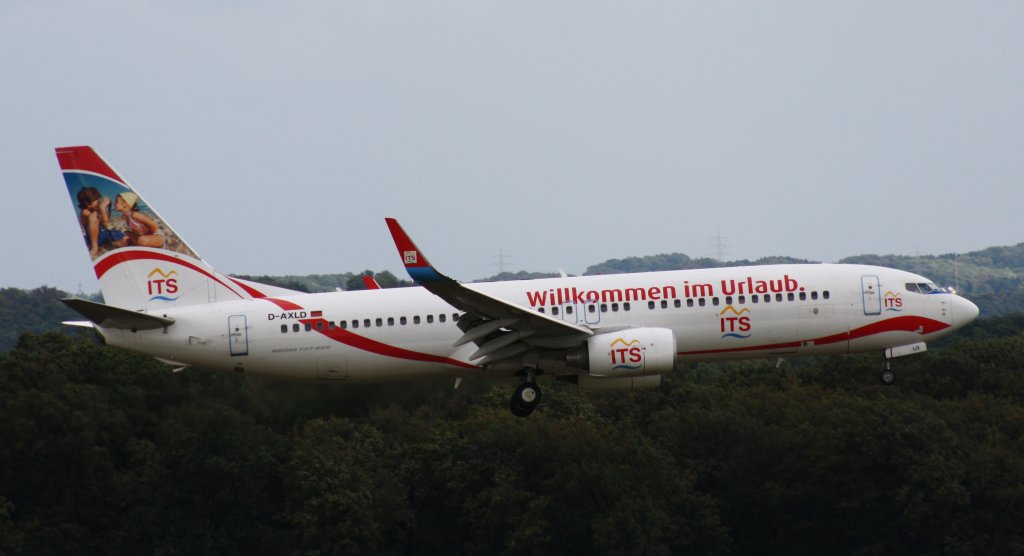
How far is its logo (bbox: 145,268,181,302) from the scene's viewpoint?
45.3 metres

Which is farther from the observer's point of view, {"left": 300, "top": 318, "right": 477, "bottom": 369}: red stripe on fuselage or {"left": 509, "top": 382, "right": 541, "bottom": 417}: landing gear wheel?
{"left": 300, "top": 318, "right": 477, "bottom": 369}: red stripe on fuselage

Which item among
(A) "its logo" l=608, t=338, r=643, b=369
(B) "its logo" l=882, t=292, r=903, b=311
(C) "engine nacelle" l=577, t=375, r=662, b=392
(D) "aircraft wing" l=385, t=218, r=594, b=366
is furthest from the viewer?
(B) "its logo" l=882, t=292, r=903, b=311

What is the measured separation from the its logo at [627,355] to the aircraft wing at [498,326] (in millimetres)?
980

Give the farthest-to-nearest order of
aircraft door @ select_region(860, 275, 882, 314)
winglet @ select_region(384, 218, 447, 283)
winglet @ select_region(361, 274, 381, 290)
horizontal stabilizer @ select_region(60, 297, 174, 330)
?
winglet @ select_region(361, 274, 381, 290) < aircraft door @ select_region(860, 275, 882, 314) < horizontal stabilizer @ select_region(60, 297, 174, 330) < winglet @ select_region(384, 218, 447, 283)

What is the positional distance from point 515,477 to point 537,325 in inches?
1428

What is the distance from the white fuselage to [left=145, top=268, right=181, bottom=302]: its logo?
1048mm

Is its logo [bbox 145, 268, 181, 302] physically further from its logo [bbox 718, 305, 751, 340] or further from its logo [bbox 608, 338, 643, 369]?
its logo [bbox 718, 305, 751, 340]

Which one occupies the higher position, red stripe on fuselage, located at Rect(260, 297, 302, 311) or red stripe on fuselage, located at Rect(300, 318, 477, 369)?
red stripe on fuselage, located at Rect(260, 297, 302, 311)

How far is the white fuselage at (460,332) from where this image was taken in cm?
4341

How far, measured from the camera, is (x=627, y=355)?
4178 centimetres

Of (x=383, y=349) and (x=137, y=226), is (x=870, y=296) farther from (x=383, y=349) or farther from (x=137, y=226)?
(x=137, y=226)

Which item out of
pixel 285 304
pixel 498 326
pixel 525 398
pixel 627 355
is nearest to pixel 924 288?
pixel 627 355

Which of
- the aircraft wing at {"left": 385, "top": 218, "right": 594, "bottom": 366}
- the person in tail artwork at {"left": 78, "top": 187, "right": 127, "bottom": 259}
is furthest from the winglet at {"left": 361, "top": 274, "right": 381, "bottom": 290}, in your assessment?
the person in tail artwork at {"left": 78, "top": 187, "right": 127, "bottom": 259}

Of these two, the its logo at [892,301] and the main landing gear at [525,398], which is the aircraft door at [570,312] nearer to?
the main landing gear at [525,398]
